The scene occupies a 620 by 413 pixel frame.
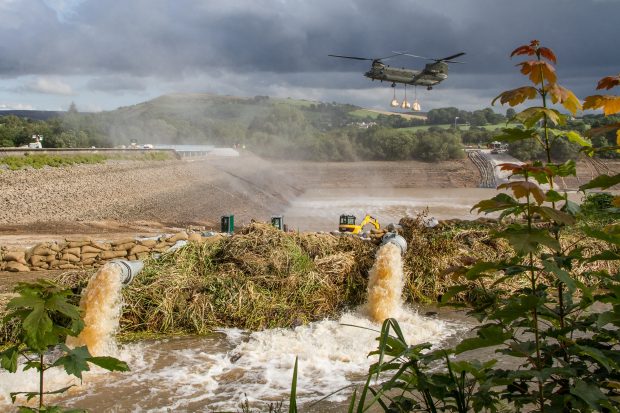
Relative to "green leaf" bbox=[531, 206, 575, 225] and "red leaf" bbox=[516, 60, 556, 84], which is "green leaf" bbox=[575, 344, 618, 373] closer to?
"green leaf" bbox=[531, 206, 575, 225]

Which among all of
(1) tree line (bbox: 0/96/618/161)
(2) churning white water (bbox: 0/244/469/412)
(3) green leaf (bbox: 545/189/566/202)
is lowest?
(2) churning white water (bbox: 0/244/469/412)

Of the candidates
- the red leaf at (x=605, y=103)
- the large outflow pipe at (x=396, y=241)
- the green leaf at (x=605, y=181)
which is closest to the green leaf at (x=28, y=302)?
the green leaf at (x=605, y=181)

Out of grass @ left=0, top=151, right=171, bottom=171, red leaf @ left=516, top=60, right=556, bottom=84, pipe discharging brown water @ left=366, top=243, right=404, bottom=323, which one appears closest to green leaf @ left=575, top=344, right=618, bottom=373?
red leaf @ left=516, top=60, right=556, bottom=84

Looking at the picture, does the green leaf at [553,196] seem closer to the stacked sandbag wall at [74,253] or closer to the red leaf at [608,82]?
the red leaf at [608,82]

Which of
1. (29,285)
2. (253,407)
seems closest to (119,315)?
(253,407)

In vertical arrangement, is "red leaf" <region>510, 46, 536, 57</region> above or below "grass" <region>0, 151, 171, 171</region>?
below

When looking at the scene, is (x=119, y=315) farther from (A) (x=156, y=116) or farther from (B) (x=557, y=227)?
(A) (x=156, y=116)
